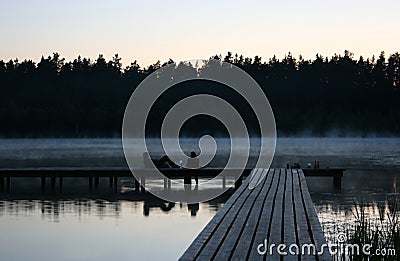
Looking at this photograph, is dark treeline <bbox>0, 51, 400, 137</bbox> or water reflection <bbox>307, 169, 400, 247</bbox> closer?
water reflection <bbox>307, 169, 400, 247</bbox>

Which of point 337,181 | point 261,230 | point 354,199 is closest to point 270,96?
point 337,181

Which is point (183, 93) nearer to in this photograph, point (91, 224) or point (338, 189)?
point (338, 189)

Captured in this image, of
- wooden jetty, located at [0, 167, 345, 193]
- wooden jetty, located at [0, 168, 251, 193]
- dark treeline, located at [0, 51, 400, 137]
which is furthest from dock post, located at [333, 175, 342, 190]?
dark treeline, located at [0, 51, 400, 137]

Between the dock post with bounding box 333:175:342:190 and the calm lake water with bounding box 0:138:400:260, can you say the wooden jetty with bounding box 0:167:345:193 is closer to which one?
the dock post with bounding box 333:175:342:190

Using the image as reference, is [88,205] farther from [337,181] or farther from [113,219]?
[337,181]

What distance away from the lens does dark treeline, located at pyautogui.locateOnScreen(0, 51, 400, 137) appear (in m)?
79.3

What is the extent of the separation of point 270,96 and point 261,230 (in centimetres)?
7292

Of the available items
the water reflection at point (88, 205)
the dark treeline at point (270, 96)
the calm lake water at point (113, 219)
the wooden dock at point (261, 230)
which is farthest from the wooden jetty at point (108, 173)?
the dark treeline at point (270, 96)

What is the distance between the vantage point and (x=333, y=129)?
81812mm

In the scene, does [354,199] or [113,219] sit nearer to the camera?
[113,219]

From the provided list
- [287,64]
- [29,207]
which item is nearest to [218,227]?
[29,207]

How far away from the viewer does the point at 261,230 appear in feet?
29.3

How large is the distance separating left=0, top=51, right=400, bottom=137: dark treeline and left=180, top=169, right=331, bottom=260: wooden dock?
217ft

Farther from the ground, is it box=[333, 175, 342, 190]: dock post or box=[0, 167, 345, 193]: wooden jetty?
box=[0, 167, 345, 193]: wooden jetty
